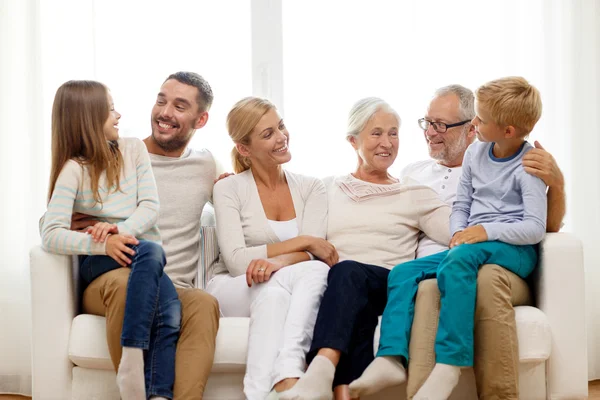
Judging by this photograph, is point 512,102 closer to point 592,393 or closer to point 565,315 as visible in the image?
point 565,315

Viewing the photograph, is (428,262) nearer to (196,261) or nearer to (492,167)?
(492,167)

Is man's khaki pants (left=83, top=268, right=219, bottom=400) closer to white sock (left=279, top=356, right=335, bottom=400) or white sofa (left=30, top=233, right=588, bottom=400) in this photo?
white sofa (left=30, top=233, right=588, bottom=400)

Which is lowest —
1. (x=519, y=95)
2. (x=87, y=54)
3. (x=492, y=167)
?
(x=492, y=167)

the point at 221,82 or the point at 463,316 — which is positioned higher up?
the point at 221,82

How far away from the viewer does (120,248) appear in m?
2.30

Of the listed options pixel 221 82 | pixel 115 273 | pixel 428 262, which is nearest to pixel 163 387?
pixel 115 273

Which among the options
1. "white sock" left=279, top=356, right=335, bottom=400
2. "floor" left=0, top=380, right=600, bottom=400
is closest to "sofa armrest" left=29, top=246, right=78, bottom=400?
"white sock" left=279, top=356, right=335, bottom=400

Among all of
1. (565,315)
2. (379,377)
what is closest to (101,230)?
(379,377)

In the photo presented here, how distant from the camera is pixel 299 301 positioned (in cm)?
233

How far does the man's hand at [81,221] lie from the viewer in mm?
2471

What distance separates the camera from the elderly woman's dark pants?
2.21m

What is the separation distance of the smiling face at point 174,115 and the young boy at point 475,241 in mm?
1017

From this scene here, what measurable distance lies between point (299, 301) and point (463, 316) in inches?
20.2

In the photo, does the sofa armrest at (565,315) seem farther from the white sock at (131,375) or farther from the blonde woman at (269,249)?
the white sock at (131,375)
